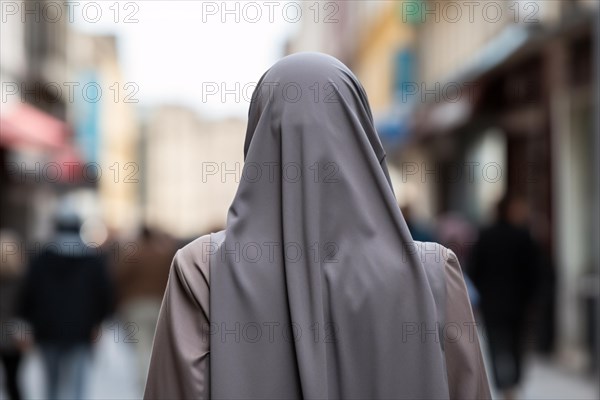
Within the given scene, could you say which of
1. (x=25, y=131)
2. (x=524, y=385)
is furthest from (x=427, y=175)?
(x=524, y=385)

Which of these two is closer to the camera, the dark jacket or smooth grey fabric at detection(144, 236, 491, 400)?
smooth grey fabric at detection(144, 236, 491, 400)

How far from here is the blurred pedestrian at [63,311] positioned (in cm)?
827

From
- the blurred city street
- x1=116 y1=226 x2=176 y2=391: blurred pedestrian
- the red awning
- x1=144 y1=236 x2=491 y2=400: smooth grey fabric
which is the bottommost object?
the blurred city street

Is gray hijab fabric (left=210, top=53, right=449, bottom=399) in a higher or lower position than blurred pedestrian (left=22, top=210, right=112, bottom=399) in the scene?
higher

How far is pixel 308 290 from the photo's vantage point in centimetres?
242

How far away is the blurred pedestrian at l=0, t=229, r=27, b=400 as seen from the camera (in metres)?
8.44

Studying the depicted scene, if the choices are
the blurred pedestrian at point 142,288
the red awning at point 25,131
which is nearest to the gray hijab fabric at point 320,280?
the blurred pedestrian at point 142,288

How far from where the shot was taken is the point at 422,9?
28062mm

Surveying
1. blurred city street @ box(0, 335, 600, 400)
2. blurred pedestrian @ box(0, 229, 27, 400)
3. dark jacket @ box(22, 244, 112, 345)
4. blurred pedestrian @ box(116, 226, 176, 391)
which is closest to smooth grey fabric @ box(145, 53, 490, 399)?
dark jacket @ box(22, 244, 112, 345)

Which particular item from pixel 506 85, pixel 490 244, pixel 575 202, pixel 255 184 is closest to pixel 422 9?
pixel 506 85

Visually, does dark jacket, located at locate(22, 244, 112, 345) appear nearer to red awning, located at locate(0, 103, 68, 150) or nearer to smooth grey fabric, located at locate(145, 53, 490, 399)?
smooth grey fabric, located at locate(145, 53, 490, 399)

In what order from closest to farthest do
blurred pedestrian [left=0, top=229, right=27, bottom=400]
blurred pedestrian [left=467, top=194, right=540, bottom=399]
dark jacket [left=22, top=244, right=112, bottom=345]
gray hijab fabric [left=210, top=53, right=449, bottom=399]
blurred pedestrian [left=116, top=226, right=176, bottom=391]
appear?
gray hijab fabric [left=210, top=53, right=449, bottom=399] < dark jacket [left=22, top=244, right=112, bottom=345] < blurred pedestrian [left=0, top=229, right=27, bottom=400] < blurred pedestrian [left=467, top=194, right=540, bottom=399] < blurred pedestrian [left=116, top=226, right=176, bottom=391]

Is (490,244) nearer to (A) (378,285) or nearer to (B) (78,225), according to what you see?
(B) (78,225)

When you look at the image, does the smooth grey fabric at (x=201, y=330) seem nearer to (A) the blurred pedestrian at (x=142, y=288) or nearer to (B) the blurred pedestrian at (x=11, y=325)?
(B) the blurred pedestrian at (x=11, y=325)
